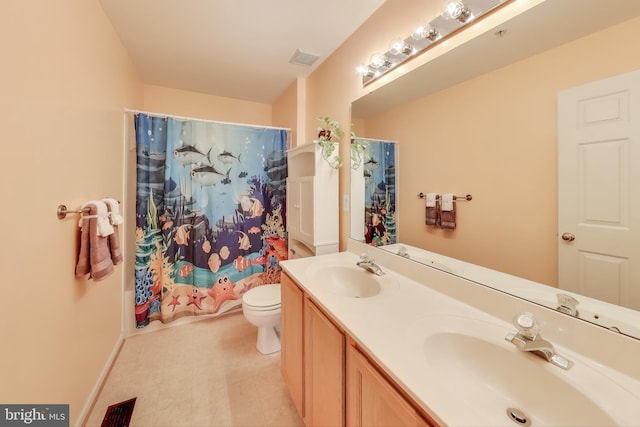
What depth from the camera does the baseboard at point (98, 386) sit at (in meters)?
1.36

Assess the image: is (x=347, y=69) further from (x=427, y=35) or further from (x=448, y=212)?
(x=448, y=212)

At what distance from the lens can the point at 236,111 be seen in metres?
3.07

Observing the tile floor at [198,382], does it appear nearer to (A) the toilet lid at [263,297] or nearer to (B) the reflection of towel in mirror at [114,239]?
(A) the toilet lid at [263,297]

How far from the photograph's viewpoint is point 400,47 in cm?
138

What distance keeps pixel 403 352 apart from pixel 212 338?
197cm

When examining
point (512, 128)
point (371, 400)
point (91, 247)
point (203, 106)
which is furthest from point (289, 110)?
point (371, 400)

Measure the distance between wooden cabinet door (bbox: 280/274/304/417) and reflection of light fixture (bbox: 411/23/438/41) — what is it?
56.7 inches

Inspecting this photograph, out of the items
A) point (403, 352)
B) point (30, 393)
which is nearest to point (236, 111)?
point (30, 393)

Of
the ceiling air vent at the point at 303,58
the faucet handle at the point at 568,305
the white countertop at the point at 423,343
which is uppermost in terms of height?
the ceiling air vent at the point at 303,58

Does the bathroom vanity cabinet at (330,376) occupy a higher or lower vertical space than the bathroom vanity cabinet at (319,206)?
lower

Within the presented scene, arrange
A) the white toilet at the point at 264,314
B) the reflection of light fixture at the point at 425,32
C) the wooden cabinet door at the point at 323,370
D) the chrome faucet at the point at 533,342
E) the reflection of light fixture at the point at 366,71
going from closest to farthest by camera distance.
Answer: the chrome faucet at the point at 533,342
the wooden cabinet door at the point at 323,370
the reflection of light fixture at the point at 425,32
the reflection of light fixture at the point at 366,71
the white toilet at the point at 264,314

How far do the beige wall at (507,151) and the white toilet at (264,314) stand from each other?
48.3 inches

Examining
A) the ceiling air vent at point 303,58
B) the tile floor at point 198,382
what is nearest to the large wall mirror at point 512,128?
the ceiling air vent at point 303,58

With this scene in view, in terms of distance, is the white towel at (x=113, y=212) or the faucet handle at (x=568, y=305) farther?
the white towel at (x=113, y=212)
